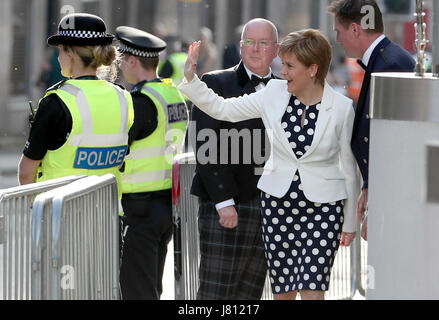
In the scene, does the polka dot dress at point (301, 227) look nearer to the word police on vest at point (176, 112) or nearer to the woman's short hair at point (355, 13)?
the woman's short hair at point (355, 13)

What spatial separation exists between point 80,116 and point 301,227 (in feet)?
3.90

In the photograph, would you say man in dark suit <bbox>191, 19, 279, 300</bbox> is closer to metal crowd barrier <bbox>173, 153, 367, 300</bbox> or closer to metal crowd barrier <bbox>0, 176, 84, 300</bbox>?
metal crowd barrier <bbox>173, 153, 367, 300</bbox>

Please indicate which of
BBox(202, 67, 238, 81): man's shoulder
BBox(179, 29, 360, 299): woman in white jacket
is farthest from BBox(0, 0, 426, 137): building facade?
BBox(179, 29, 360, 299): woman in white jacket

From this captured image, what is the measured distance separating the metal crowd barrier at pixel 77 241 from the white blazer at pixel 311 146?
2.27 ft

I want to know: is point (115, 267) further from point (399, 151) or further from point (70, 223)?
point (399, 151)

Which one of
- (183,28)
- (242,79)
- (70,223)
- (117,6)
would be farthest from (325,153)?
(183,28)

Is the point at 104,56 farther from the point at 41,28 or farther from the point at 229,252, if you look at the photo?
the point at 41,28

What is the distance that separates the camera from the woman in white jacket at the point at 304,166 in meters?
5.45

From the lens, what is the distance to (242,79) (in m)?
6.08

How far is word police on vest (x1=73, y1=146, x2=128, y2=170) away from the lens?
5.48 metres

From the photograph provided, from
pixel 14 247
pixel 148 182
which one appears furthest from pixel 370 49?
pixel 14 247

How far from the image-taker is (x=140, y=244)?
658cm
